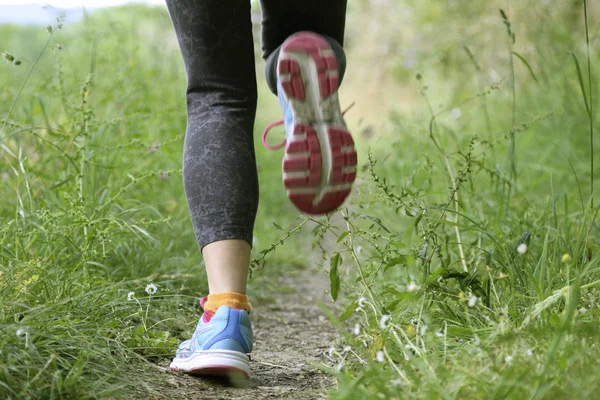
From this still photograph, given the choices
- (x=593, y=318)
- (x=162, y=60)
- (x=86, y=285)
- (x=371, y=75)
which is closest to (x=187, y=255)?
(x=86, y=285)

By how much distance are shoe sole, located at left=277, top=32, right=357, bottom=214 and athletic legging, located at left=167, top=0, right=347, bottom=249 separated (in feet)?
0.40

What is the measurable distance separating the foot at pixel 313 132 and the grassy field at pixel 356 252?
18 cm

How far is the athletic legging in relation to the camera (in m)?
1.42

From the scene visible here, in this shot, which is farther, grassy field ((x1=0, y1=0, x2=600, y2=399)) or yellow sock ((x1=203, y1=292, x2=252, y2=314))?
yellow sock ((x1=203, y1=292, x2=252, y2=314))

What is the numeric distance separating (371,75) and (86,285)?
18.0 feet

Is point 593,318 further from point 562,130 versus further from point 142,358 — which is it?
point 562,130

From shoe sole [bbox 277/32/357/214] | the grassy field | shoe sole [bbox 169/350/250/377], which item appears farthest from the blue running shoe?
shoe sole [bbox 277/32/357/214]

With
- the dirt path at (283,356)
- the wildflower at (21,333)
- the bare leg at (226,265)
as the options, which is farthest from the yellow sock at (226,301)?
the wildflower at (21,333)

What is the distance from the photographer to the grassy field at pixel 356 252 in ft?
3.90

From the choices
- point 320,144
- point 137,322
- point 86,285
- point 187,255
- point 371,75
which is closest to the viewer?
point 320,144

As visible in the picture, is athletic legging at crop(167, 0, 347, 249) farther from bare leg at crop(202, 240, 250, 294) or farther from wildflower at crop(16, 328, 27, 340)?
wildflower at crop(16, 328, 27, 340)

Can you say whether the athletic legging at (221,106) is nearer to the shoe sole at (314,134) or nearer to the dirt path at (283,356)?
the shoe sole at (314,134)

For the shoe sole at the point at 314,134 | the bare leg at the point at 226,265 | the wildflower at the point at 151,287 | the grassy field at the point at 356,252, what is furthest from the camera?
the wildflower at the point at 151,287

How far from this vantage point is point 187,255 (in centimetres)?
217
